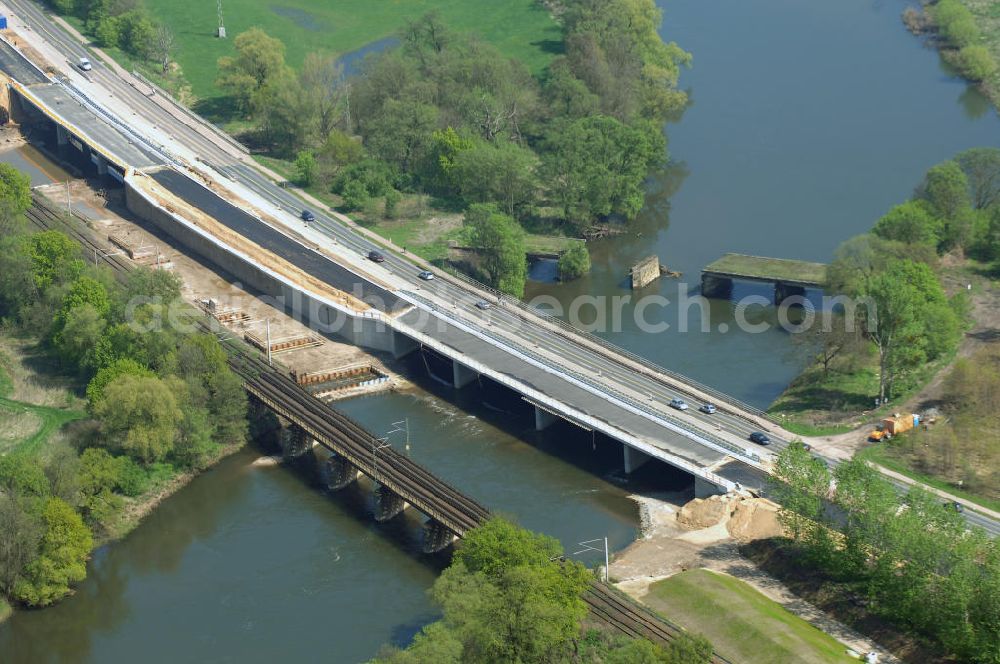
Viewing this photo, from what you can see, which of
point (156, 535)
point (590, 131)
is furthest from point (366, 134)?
point (156, 535)

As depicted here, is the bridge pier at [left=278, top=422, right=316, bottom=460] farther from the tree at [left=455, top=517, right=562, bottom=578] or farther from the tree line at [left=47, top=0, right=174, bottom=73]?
the tree line at [left=47, top=0, right=174, bottom=73]

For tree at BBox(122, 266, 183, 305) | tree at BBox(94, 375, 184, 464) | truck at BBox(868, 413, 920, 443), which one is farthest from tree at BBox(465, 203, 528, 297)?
truck at BBox(868, 413, 920, 443)

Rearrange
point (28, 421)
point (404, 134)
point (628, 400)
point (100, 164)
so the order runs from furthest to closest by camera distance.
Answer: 1. point (100, 164)
2. point (404, 134)
3. point (28, 421)
4. point (628, 400)

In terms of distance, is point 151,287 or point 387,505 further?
point 151,287

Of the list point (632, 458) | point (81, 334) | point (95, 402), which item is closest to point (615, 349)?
point (632, 458)

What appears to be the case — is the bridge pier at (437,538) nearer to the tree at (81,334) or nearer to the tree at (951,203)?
the tree at (81,334)

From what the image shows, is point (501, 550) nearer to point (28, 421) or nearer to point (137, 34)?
point (28, 421)

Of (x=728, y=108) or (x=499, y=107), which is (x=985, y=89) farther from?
(x=499, y=107)
